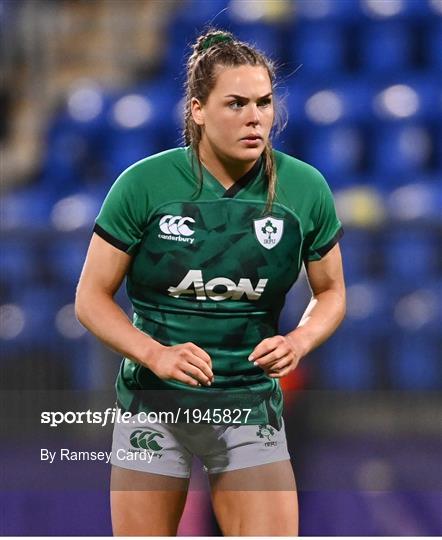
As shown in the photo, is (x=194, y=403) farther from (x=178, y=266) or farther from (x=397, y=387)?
(x=397, y=387)

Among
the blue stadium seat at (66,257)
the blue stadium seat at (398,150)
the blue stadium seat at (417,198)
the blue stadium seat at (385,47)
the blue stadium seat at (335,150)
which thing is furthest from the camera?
the blue stadium seat at (385,47)

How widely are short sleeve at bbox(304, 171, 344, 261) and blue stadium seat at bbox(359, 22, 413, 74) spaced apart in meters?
3.50

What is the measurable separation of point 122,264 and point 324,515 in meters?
1.45

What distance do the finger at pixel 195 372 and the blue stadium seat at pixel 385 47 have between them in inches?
152

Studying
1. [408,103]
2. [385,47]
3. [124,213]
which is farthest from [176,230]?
[385,47]

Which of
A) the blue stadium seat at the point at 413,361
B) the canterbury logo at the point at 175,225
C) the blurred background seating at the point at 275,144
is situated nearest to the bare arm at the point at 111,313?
the canterbury logo at the point at 175,225

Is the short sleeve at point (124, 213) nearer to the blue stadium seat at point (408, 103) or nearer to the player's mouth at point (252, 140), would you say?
the player's mouth at point (252, 140)

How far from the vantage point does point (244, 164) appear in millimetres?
2352

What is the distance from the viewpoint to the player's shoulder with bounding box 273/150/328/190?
93.0 inches

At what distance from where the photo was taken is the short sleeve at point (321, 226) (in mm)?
2367

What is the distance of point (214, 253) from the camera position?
233 centimetres

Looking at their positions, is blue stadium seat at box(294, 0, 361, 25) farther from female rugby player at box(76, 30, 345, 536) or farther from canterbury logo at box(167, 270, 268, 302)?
canterbury logo at box(167, 270, 268, 302)

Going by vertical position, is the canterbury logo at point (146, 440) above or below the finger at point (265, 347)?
below

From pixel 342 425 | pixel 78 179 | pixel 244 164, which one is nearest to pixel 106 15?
pixel 78 179
